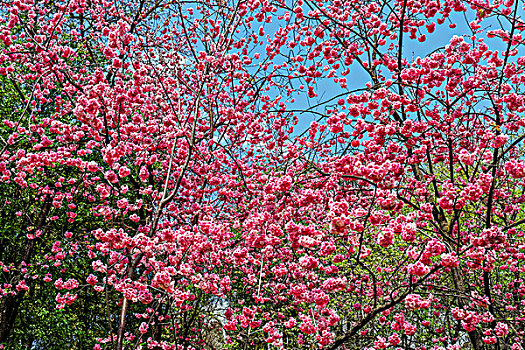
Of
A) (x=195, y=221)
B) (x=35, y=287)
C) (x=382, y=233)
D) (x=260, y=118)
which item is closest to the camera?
(x=382, y=233)

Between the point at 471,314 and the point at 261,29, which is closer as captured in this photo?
the point at 471,314

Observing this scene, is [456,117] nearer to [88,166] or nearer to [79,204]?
[88,166]

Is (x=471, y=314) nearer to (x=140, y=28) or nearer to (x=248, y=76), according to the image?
(x=248, y=76)

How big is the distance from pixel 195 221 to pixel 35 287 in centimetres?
784

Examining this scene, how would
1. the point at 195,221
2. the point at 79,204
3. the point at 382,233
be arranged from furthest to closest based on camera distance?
the point at 79,204, the point at 195,221, the point at 382,233

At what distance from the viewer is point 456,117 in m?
5.14

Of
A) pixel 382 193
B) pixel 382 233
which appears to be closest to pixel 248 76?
pixel 382 193

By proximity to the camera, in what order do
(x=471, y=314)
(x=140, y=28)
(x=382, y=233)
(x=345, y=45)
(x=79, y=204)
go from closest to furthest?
(x=382, y=233) → (x=471, y=314) → (x=345, y=45) → (x=140, y=28) → (x=79, y=204)

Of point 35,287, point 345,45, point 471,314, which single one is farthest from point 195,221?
point 35,287

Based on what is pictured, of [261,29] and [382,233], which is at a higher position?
[261,29]

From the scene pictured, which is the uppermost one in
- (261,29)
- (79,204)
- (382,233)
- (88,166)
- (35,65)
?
(261,29)

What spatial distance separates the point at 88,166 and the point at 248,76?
418 cm

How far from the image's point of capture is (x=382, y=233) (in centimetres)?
347

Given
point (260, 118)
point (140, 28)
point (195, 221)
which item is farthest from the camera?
point (140, 28)
